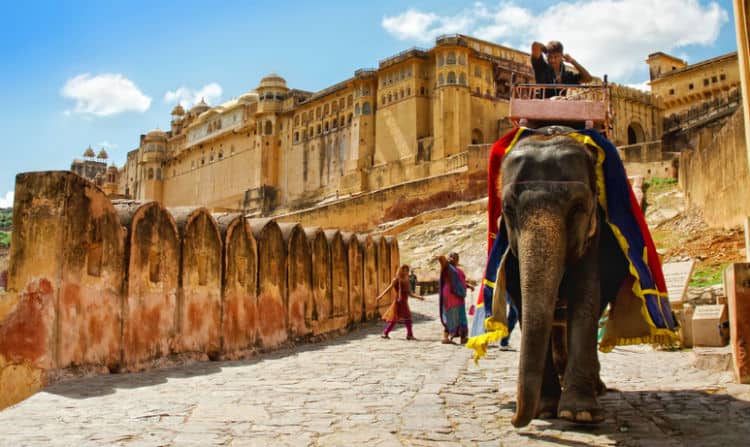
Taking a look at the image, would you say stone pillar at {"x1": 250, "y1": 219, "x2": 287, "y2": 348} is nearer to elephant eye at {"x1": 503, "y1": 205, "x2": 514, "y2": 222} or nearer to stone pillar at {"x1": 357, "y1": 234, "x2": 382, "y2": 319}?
stone pillar at {"x1": 357, "y1": 234, "x2": 382, "y2": 319}

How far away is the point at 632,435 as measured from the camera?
4.42 meters

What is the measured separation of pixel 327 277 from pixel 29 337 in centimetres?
755

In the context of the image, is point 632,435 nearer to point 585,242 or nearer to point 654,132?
point 585,242

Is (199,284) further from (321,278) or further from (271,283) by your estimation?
(321,278)

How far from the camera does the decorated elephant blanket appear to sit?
16.9 ft

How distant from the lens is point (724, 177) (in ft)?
53.0

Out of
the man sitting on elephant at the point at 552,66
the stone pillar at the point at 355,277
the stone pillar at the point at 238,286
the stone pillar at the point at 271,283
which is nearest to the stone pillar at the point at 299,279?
the stone pillar at the point at 271,283

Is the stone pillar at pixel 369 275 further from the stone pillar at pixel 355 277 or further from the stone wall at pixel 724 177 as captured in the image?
the stone wall at pixel 724 177

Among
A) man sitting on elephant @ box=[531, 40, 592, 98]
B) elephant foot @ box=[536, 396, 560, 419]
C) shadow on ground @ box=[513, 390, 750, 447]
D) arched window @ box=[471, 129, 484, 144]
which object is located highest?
arched window @ box=[471, 129, 484, 144]

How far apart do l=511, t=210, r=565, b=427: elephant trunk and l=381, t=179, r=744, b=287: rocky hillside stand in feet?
28.5

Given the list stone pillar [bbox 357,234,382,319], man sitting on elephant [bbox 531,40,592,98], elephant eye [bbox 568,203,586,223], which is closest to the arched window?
stone pillar [bbox 357,234,382,319]

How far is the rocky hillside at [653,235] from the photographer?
14445 mm

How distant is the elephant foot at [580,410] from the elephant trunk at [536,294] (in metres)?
0.40

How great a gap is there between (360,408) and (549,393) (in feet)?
4.57
